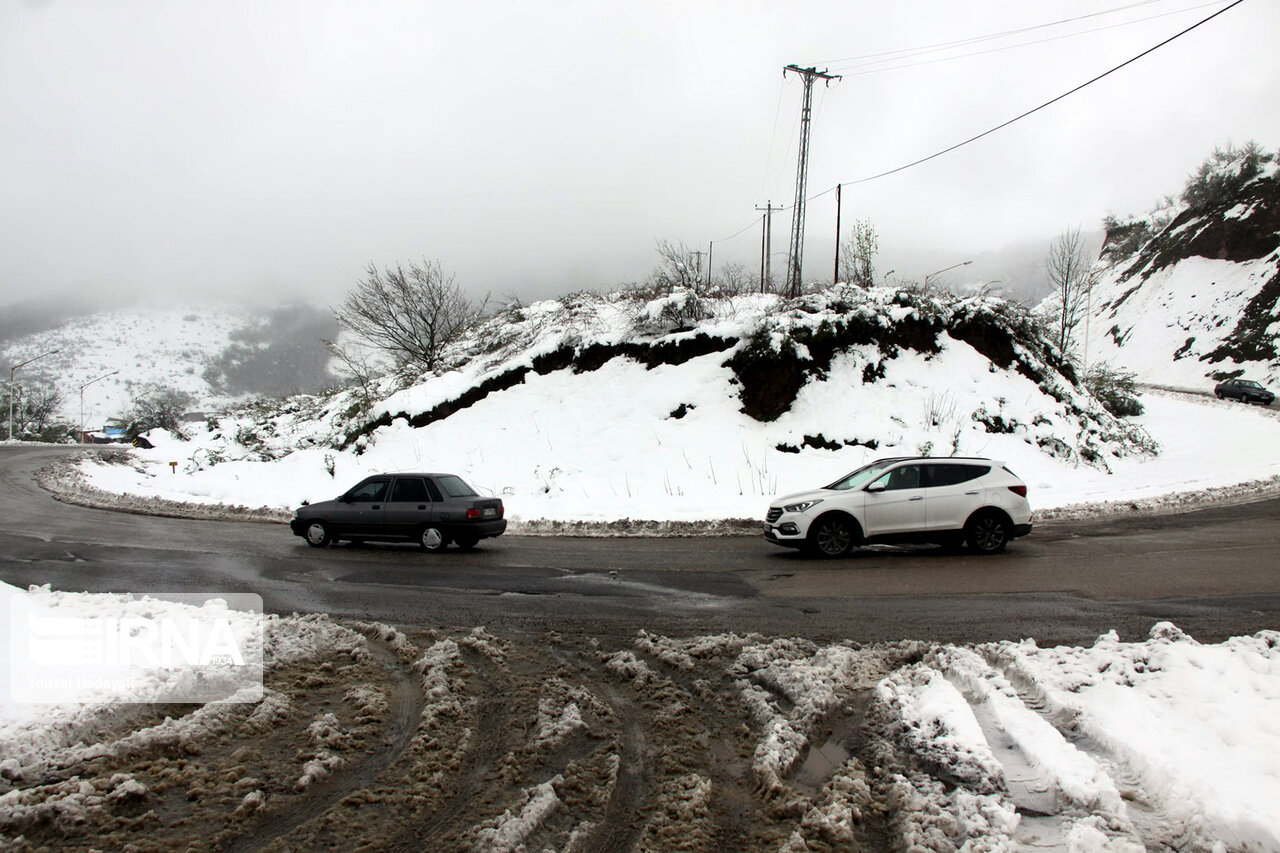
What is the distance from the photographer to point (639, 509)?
17.8m

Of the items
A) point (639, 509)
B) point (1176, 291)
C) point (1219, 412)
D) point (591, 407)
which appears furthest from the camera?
point (1176, 291)

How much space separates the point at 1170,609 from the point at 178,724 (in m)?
8.81

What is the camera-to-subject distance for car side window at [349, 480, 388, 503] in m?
14.5

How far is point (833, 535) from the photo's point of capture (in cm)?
1216

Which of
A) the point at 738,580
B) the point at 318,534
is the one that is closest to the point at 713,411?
the point at 318,534

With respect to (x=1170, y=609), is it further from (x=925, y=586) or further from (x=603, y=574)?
(x=603, y=574)

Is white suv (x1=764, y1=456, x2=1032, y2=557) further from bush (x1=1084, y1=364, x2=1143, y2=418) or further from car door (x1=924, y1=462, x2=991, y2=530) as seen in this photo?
bush (x1=1084, y1=364, x2=1143, y2=418)

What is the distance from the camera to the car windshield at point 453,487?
1423cm

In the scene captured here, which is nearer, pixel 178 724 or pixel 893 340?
pixel 178 724

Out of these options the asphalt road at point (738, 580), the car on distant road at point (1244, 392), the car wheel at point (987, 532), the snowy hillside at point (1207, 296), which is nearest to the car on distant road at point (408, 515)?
the asphalt road at point (738, 580)

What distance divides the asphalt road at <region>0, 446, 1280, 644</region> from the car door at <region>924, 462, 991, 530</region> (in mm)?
558

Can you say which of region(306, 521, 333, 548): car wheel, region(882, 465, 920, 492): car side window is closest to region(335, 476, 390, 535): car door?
region(306, 521, 333, 548): car wheel

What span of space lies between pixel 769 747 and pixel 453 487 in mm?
10617

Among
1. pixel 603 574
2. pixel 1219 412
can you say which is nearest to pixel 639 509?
pixel 603 574
